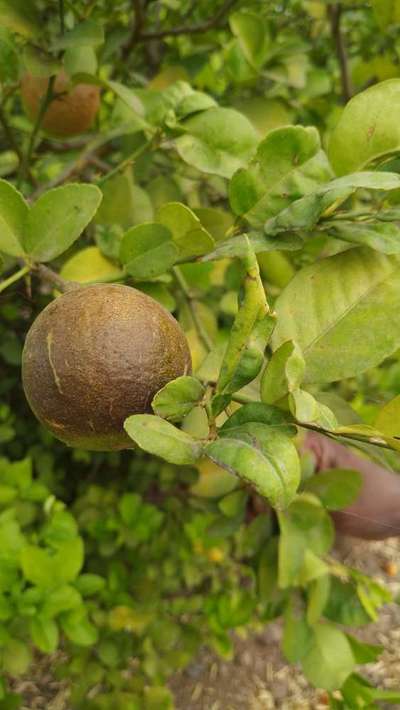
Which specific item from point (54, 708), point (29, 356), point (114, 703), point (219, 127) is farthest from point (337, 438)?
point (54, 708)

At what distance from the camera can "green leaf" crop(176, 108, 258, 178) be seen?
1.98 ft

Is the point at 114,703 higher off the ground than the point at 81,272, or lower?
lower

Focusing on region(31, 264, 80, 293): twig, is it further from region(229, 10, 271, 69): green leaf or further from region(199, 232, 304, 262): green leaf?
region(229, 10, 271, 69): green leaf

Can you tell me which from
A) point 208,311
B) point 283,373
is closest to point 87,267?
point 208,311

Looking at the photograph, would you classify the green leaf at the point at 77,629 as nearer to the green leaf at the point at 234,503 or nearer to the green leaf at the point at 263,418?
the green leaf at the point at 234,503

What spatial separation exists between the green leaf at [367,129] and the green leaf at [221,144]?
9 cm

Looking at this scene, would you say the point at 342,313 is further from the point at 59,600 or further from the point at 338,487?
the point at 59,600

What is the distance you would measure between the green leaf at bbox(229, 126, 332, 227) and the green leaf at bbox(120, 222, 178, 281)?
0.06 m

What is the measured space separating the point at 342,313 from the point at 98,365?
0.57ft

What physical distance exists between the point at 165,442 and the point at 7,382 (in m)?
0.90

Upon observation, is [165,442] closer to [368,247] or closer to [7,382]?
[368,247]

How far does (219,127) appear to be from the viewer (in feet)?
2.00

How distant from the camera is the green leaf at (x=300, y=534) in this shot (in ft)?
2.65

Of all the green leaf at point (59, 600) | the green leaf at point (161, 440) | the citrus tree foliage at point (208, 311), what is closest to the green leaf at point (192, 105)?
the citrus tree foliage at point (208, 311)
